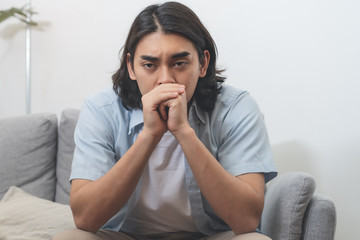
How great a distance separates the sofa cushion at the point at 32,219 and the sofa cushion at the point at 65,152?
0.19 metres

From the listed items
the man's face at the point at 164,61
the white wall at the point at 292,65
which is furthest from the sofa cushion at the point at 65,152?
the man's face at the point at 164,61

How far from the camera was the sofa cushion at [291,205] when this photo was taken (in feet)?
3.98

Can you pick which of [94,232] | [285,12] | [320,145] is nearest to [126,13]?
[285,12]

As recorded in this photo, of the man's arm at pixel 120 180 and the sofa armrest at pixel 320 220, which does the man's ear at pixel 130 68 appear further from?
the sofa armrest at pixel 320 220

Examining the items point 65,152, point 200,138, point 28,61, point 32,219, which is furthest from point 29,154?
point 200,138

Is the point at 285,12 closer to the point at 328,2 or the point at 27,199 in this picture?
the point at 328,2

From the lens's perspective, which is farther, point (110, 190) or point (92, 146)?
point (92, 146)

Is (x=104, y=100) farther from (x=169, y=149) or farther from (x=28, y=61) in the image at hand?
(x=28, y=61)

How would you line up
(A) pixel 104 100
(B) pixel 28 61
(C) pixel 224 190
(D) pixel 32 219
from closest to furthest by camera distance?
(C) pixel 224 190, (A) pixel 104 100, (D) pixel 32 219, (B) pixel 28 61

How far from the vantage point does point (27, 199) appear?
1.62 meters

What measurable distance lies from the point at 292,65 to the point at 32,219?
1.17 meters

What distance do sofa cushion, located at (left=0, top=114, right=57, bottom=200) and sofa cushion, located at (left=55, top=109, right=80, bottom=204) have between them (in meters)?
0.03

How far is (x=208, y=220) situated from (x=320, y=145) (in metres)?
0.80

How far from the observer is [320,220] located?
1.19m
